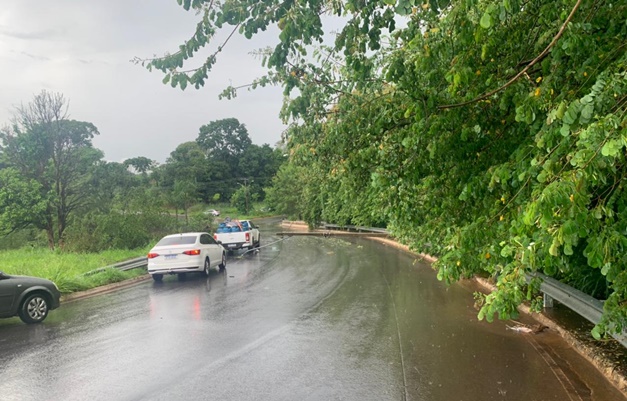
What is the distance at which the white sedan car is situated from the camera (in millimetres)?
15430

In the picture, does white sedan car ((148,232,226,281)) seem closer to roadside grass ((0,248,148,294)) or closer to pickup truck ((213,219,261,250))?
roadside grass ((0,248,148,294))

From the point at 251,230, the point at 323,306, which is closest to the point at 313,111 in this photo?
the point at 323,306

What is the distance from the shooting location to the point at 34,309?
9727 millimetres

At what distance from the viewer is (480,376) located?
5.99 meters

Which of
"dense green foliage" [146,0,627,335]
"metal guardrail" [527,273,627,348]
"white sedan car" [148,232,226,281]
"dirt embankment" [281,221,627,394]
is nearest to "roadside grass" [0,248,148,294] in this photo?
"white sedan car" [148,232,226,281]

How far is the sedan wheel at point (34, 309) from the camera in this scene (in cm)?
956

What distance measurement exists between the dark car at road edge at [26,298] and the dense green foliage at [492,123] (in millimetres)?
6180

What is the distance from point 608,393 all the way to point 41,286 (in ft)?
33.3

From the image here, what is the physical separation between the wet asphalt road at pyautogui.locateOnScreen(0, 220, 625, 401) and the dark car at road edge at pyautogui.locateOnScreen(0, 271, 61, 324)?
0.97 feet

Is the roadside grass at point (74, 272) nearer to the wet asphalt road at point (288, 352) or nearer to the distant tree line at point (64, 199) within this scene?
the wet asphalt road at point (288, 352)

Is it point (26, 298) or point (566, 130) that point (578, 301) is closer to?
point (566, 130)

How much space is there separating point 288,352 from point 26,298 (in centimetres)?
600

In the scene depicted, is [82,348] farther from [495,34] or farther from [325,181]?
[495,34]

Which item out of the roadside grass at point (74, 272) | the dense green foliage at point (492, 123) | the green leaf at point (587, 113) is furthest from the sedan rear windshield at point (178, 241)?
the green leaf at point (587, 113)
